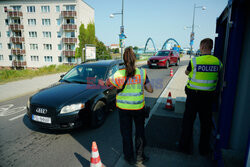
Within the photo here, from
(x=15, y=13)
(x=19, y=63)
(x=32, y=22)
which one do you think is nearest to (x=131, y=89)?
(x=32, y=22)

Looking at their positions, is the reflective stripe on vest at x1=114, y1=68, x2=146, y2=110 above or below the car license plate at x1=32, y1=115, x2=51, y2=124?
above

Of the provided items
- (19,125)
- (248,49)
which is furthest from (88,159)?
(248,49)

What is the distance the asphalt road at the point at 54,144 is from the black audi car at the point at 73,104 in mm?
345

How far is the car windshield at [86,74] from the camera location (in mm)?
4844

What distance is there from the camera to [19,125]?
4.55 metres

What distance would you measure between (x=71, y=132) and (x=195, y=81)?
3076 mm

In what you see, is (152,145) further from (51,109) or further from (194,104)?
(51,109)

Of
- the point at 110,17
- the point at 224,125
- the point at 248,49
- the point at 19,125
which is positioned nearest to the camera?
the point at 248,49

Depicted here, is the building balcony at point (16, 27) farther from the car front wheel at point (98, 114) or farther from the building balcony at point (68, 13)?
the car front wheel at point (98, 114)

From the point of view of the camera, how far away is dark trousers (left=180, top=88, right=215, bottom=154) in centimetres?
286

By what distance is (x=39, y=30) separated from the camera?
41125 millimetres

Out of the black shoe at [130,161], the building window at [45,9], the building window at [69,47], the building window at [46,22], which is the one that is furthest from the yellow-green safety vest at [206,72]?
the building window at [45,9]

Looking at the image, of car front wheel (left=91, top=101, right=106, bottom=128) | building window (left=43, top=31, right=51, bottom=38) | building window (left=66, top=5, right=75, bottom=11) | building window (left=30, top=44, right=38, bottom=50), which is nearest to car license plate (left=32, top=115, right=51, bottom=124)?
car front wheel (left=91, top=101, right=106, bottom=128)

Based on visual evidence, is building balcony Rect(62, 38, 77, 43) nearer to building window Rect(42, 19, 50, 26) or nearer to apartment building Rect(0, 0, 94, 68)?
apartment building Rect(0, 0, 94, 68)
